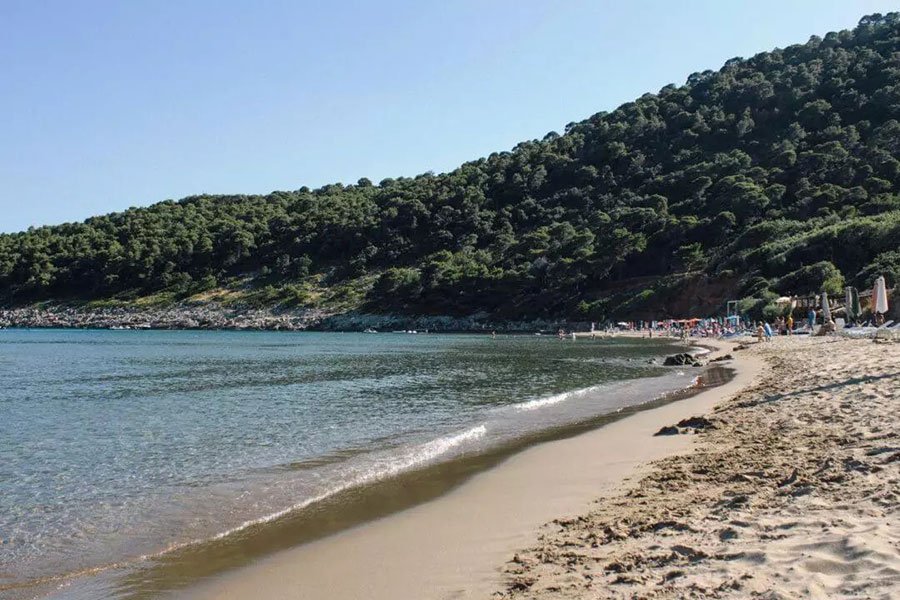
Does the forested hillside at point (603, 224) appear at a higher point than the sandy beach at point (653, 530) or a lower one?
higher

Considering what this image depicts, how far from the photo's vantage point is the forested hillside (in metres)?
69.7

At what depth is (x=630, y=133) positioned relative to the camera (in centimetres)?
10819

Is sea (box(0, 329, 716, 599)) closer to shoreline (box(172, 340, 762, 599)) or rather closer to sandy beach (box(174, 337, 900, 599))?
shoreline (box(172, 340, 762, 599))

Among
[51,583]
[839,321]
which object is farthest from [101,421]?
[839,321]

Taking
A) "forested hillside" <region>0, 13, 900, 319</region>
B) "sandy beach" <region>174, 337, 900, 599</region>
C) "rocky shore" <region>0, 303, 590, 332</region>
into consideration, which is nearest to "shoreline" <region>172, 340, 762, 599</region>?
"sandy beach" <region>174, 337, 900, 599</region>

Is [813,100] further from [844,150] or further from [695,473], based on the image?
[695,473]

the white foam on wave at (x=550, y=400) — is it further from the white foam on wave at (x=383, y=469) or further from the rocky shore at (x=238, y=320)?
the rocky shore at (x=238, y=320)

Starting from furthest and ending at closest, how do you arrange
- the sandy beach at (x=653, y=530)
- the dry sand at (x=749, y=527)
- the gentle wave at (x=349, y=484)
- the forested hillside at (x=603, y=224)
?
the forested hillside at (x=603, y=224), the gentle wave at (x=349, y=484), the sandy beach at (x=653, y=530), the dry sand at (x=749, y=527)

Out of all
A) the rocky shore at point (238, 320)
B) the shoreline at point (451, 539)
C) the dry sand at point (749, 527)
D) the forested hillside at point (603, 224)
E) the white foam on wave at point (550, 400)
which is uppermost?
the forested hillside at point (603, 224)

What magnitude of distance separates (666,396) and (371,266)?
296 ft

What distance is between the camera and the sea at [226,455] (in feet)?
20.3

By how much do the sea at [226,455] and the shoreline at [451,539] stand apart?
1.10 ft

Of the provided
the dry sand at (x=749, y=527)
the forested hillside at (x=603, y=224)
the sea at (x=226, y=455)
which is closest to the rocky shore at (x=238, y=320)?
the forested hillside at (x=603, y=224)

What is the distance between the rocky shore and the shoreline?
214ft
